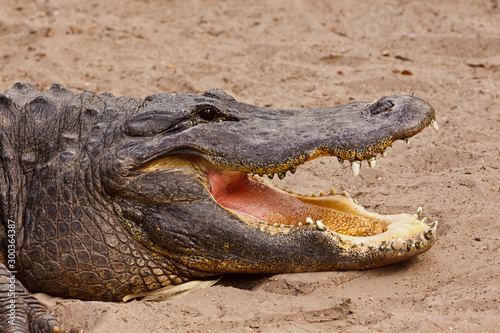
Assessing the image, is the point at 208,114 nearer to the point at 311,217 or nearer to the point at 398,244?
the point at 311,217

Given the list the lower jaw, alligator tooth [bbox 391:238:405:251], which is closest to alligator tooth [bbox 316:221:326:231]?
the lower jaw

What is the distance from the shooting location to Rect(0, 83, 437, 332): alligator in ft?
12.1

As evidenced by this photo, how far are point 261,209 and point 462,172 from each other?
6.29ft

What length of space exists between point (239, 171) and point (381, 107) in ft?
3.12

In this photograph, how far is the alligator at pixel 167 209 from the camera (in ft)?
12.1

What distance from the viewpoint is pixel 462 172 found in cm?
504

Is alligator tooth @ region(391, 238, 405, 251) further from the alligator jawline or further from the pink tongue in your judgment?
the pink tongue

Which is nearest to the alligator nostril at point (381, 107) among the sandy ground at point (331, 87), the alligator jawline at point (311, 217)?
the alligator jawline at point (311, 217)

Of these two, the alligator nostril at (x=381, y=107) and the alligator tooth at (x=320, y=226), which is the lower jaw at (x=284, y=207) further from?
the alligator nostril at (x=381, y=107)

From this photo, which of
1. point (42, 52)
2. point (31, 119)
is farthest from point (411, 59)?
point (31, 119)

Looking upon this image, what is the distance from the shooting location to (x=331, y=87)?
6934 mm

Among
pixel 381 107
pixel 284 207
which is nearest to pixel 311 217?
pixel 284 207

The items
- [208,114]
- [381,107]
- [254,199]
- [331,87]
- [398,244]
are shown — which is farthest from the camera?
[331,87]

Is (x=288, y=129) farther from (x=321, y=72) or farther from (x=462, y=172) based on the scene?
(x=321, y=72)
